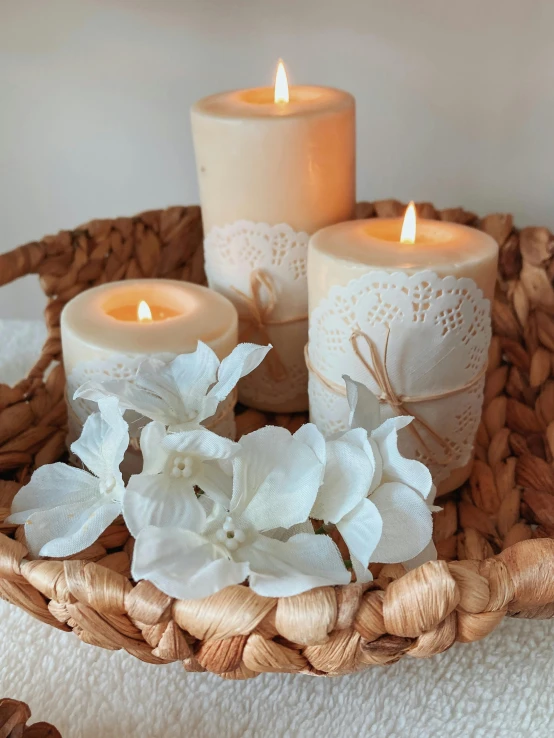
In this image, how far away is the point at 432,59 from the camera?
635mm

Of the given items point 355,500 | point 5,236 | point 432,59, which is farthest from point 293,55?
point 355,500

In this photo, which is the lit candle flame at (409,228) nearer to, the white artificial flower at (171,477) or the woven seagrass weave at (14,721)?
the white artificial flower at (171,477)

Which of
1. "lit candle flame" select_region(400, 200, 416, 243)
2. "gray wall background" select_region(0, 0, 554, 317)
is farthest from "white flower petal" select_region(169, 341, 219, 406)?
"gray wall background" select_region(0, 0, 554, 317)

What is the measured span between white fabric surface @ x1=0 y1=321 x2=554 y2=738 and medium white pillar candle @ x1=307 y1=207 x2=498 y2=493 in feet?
0.34

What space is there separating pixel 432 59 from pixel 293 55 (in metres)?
0.12

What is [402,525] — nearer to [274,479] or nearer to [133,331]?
[274,479]

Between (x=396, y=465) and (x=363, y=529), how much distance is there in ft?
0.10

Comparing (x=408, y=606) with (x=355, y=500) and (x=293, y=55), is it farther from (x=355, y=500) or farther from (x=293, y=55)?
(x=293, y=55)

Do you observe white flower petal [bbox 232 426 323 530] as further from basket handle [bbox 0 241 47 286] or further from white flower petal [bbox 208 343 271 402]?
basket handle [bbox 0 241 47 286]

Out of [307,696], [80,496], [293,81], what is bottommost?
[307,696]

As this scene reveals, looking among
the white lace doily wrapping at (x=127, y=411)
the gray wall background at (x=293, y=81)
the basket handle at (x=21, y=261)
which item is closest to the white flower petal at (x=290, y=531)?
the white lace doily wrapping at (x=127, y=411)

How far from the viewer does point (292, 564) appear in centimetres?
31

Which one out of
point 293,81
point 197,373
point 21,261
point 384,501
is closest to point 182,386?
point 197,373

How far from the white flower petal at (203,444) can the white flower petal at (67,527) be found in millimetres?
48
